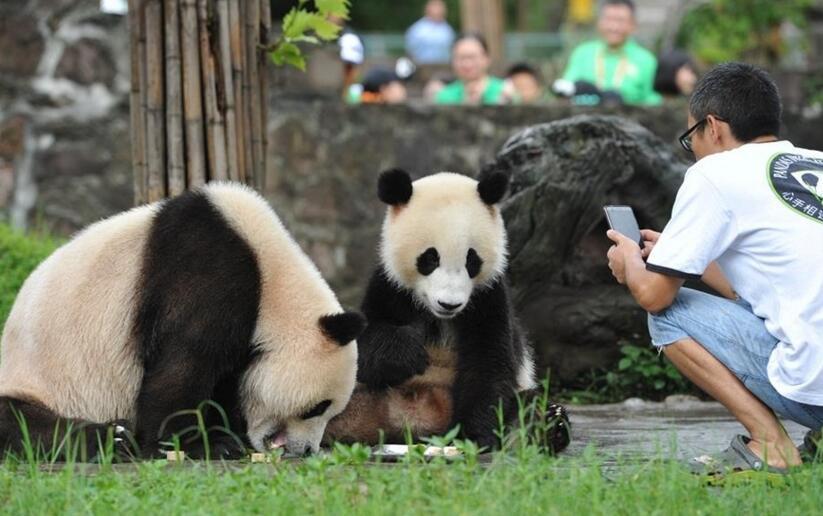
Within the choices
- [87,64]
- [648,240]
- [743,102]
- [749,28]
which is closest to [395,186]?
[648,240]

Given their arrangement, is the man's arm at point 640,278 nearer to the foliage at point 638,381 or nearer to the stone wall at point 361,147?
the foliage at point 638,381

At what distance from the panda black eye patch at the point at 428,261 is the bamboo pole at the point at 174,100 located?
118cm

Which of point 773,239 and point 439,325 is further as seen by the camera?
point 439,325

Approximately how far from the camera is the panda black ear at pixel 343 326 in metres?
4.78

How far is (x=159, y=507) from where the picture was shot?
3902 millimetres

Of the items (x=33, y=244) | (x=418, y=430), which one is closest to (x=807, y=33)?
(x=33, y=244)

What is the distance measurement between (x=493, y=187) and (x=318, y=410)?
115cm

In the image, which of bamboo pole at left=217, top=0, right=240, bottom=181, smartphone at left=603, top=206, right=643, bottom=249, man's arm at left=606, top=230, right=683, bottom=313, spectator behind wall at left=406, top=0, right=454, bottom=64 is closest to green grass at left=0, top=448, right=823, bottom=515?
man's arm at left=606, top=230, right=683, bottom=313

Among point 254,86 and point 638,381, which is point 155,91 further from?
point 638,381

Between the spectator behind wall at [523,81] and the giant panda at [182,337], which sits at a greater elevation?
the spectator behind wall at [523,81]

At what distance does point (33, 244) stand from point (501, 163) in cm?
281

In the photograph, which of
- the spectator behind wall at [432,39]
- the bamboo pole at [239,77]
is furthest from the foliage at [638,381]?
the spectator behind wall at [432,39]

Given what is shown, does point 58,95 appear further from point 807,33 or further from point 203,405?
point 807,33

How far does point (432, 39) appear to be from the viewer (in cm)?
1717
